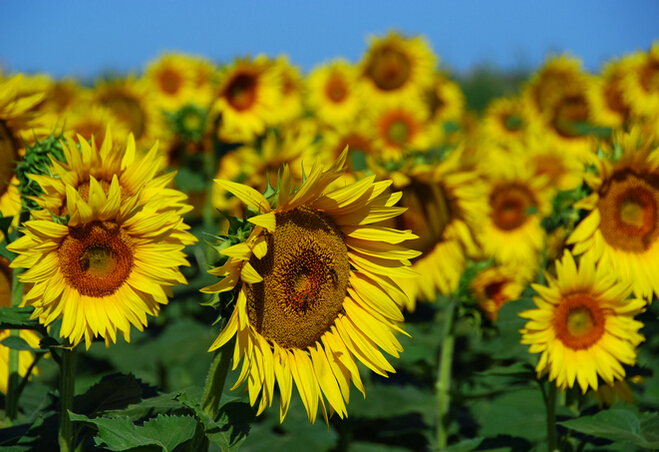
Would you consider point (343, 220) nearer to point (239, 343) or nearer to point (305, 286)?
point (305, 286)

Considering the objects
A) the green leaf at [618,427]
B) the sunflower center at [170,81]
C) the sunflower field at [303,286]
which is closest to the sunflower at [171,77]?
the sunflower center at [170,81]

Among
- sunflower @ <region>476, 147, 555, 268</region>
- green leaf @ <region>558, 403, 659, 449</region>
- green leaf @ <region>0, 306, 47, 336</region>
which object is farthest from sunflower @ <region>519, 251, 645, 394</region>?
sunflower @ <region>476, 147, 555, 268</region>

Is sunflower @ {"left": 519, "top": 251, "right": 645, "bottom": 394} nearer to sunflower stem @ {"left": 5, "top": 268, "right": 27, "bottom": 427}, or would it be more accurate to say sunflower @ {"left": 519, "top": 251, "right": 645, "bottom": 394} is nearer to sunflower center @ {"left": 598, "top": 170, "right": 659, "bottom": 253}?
sunflower center @ {"left": 598, "top": 170, "right": 659, "bottom": 253}

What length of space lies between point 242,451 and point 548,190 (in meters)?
3.22

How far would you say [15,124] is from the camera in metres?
2.19

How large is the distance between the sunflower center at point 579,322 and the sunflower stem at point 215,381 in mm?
1490

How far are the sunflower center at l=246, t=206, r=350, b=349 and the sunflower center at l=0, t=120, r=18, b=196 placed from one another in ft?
3.49

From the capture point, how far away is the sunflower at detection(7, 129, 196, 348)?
1697mm

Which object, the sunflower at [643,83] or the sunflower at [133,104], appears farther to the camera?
the sunflower at [133,104]

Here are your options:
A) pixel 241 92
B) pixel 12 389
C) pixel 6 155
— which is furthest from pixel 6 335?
pixel 241 92

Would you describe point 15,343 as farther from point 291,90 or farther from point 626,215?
point 291,90

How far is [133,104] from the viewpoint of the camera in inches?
250

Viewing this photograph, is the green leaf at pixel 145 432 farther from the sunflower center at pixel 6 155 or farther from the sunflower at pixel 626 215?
the sunflower at pixel 626 215

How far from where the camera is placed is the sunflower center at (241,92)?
4969 millimetres
